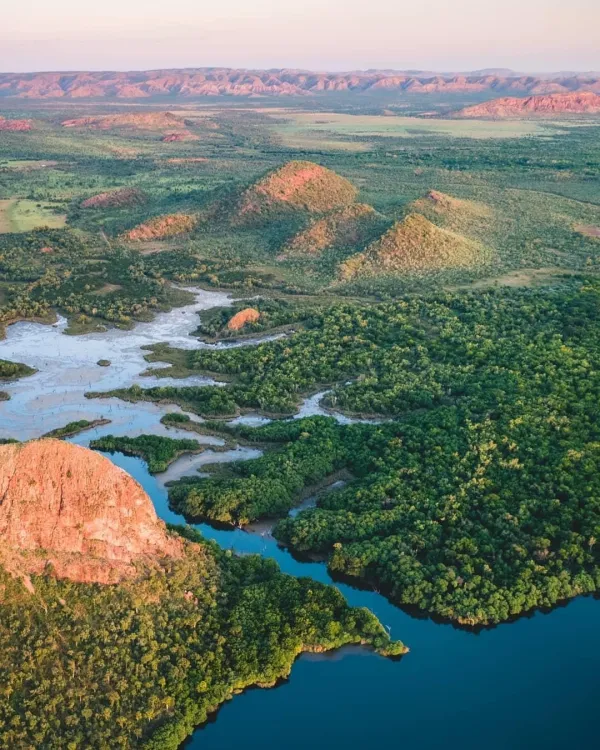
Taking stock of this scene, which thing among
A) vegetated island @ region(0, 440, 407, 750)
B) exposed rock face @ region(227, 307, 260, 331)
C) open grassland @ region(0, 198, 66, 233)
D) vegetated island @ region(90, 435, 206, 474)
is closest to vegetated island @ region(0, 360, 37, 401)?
vegetated island @ region(90, 435, 206, 474)

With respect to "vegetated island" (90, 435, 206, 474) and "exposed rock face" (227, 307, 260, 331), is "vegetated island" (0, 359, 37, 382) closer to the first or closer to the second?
"vegetated island" (90, 435, 206, 474)

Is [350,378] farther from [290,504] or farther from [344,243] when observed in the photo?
[344,243]

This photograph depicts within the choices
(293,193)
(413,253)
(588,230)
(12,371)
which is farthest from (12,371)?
(588,230)

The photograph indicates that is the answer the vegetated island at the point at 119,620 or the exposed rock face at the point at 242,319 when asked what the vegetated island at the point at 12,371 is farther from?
the vegetated island at the point at 119,620

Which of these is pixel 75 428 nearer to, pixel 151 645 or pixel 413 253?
pixel 151 645

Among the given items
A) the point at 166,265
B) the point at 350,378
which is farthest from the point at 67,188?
the point at 350,378

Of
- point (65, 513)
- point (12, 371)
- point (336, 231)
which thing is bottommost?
point (12, 371)
